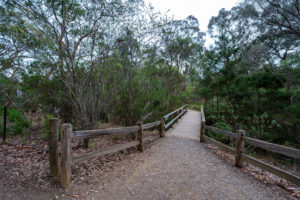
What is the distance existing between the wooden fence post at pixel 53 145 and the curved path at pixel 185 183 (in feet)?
2.85

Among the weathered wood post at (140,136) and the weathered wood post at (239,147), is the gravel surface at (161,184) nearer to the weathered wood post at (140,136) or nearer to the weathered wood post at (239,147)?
the weathered wood post at (239,147)

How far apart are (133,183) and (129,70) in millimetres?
3780


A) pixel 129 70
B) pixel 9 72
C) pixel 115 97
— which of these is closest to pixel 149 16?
pixel 129 70

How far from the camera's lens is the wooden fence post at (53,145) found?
8.74 ft

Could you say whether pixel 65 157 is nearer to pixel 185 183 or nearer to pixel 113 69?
pixel 185 183

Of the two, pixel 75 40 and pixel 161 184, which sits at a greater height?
pixel 75 40

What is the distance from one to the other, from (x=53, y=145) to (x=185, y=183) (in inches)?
96.5

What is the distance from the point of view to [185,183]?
2.86 meters

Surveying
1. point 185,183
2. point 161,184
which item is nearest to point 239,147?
point 185,183

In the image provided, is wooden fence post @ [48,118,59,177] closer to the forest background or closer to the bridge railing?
the forest background

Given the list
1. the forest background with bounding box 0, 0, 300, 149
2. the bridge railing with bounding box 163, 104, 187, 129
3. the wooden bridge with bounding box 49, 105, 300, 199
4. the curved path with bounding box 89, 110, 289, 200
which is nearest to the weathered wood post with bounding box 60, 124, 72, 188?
the wooden bridge with bounding box 49, 105, 300, 199

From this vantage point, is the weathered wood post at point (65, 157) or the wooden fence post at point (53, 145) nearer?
the weathered wood post at point (65, 157)

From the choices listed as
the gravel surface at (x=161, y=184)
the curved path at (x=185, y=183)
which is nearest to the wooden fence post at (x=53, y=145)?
the gravel surface at (x=161, y=184)

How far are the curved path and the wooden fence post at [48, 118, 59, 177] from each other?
0.87 m
